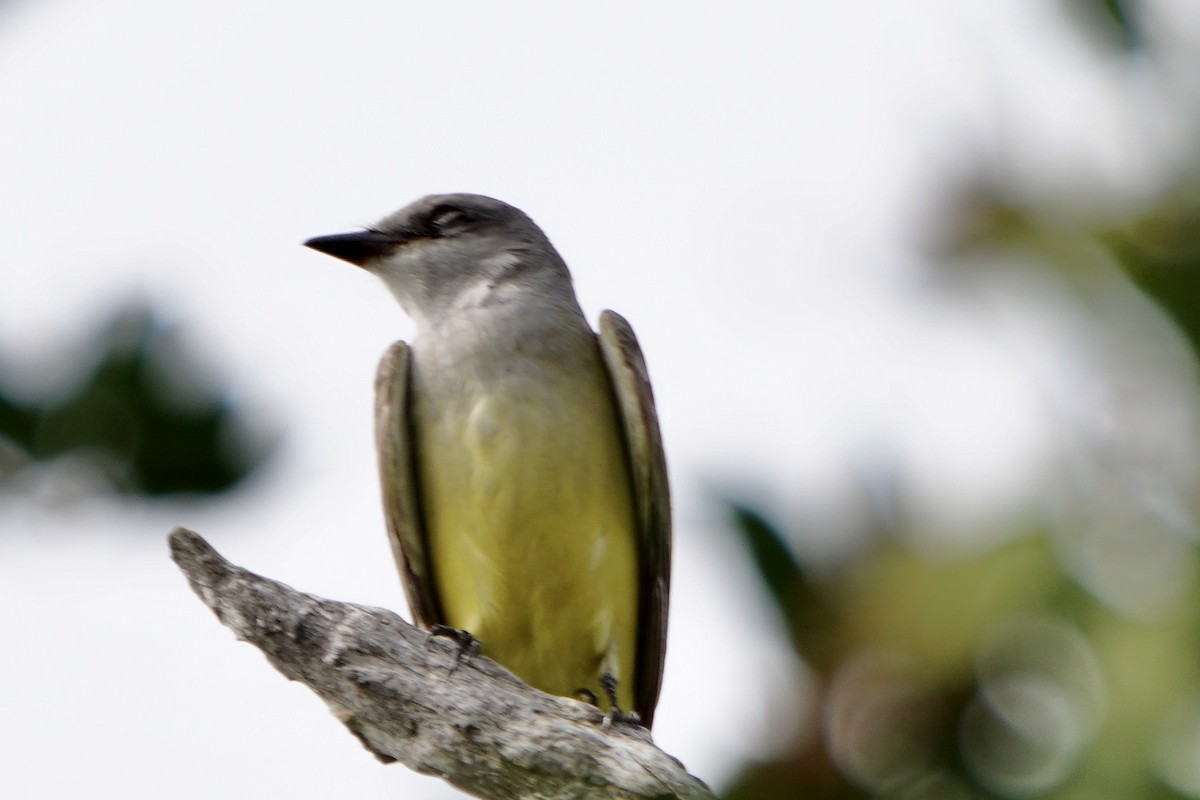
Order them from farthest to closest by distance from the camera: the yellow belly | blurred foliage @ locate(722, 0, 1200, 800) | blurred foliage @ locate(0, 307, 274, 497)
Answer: the yellow belly → blurred foliage @ locate(0, 307, 274, 497) → blurred foliage @ locate(722, 0, 1200, 800)

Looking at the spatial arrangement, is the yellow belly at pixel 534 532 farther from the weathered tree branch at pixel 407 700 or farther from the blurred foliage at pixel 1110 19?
the blurred foliage at pixel 1110 19

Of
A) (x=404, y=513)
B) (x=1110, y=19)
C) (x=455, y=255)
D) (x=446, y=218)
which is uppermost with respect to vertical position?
(x=1110, y=19)

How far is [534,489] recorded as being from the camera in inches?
222

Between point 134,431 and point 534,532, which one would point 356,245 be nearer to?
point 534,532

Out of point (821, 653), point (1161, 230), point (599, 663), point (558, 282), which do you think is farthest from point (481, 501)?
point (1161, 230)

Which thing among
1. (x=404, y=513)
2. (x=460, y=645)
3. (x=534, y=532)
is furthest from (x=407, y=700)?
(x=404, y=513)

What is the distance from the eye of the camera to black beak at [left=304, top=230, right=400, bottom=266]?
690 cm

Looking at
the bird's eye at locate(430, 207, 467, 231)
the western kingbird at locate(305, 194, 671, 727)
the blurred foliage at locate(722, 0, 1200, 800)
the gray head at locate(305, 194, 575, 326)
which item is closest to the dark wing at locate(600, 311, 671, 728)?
the western kingbird at locate(305, 194, 671, 727)

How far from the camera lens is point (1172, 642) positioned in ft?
5.38

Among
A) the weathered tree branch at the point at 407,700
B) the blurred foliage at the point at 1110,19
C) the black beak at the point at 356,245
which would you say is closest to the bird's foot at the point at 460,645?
the weathered tree branch at the point at 407,700

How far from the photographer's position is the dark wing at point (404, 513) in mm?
5973

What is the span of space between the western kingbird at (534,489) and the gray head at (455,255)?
0.12m

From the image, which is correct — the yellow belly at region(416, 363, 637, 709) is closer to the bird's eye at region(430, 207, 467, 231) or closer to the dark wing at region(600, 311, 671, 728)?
the dark wing at region(600, 311, 671, 728)

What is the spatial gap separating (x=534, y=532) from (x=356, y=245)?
213 centimetres
